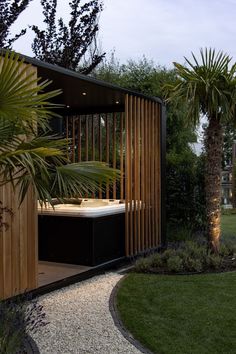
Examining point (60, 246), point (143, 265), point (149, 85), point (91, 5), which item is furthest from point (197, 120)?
point (91, 5)

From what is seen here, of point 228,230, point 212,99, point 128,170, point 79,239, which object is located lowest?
point 228,230

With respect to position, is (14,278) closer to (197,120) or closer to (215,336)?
(215,336)

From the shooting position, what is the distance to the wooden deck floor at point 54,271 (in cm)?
543

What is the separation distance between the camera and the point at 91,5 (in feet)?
41.8

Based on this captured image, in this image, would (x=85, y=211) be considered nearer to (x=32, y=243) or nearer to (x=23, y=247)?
(x=32, y=243)

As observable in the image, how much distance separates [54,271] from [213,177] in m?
2.75

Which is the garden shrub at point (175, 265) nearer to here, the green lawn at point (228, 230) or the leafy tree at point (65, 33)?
the green lawn at point (228, 230)

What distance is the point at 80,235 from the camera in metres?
6.18

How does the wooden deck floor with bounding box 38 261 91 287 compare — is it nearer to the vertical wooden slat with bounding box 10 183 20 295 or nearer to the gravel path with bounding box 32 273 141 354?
the gravel path with bounding box 32 273 141 354

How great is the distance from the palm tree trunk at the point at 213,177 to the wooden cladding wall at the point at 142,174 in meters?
0.98

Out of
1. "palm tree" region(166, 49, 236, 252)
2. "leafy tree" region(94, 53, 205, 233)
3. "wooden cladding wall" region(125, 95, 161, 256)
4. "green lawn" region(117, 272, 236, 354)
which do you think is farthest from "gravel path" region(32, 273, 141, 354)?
"leafy tree" region(94, 53, 205, 233)

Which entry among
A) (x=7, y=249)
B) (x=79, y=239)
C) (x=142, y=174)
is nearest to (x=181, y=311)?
(x=7, y=249)

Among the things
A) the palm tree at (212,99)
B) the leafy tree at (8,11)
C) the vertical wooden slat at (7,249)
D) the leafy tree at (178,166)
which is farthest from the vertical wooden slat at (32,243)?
the leafy tree at (8,11)

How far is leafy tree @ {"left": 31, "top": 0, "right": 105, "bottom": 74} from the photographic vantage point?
12.6 m
